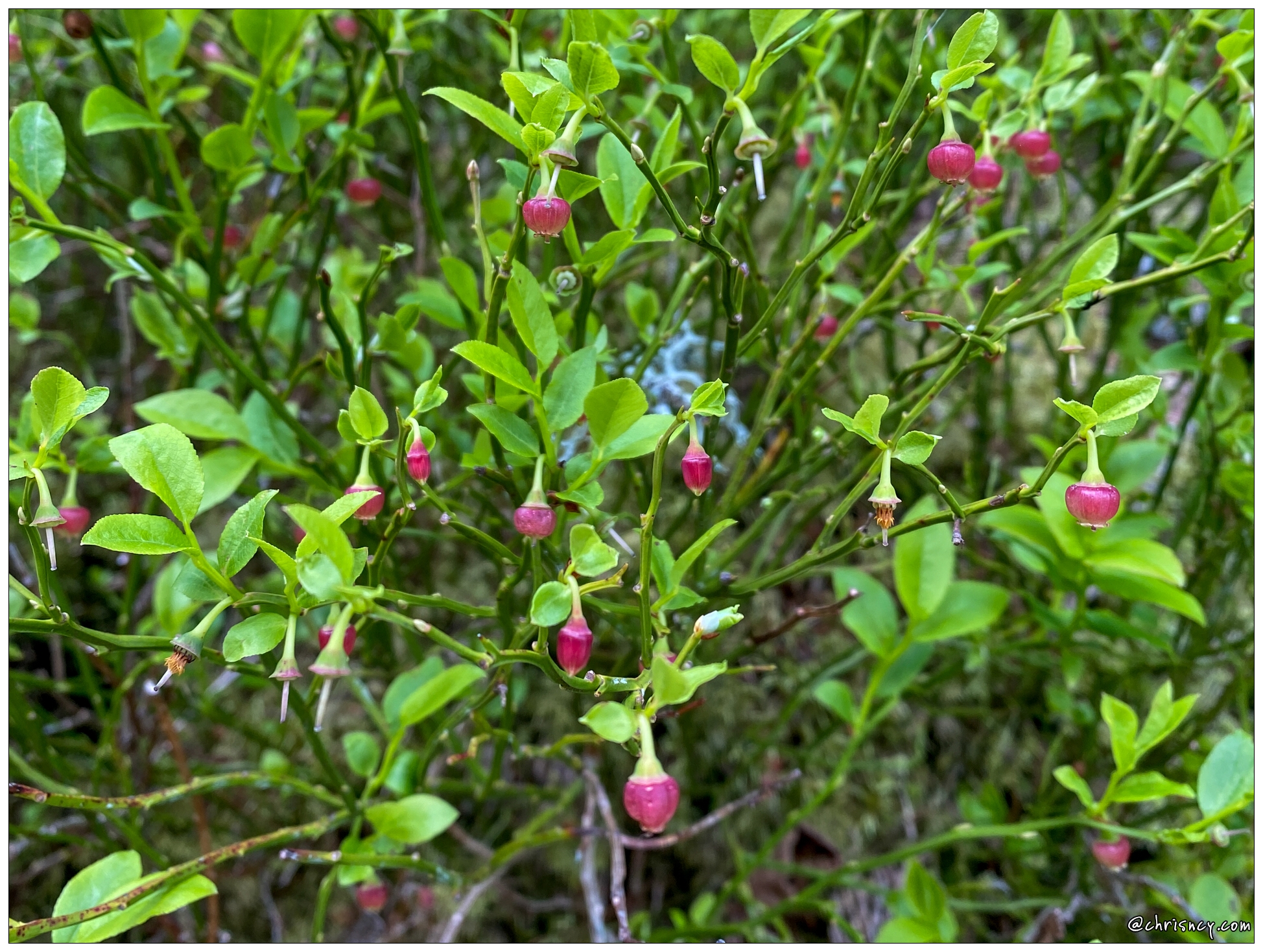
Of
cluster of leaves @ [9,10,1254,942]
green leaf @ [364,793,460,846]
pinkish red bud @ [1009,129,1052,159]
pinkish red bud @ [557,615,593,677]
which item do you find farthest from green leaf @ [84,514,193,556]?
pinkish red bud @ [1009,129,1052,159]

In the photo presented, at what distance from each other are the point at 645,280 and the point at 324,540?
641 mm

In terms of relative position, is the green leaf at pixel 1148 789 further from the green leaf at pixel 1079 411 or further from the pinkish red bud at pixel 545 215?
the pinkish red bud at pixel 545 215

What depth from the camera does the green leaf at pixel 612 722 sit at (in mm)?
431

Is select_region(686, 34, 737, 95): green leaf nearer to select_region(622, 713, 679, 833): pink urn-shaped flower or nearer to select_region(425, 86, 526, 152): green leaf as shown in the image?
select_region(425, 86, 526, 152): green leaf

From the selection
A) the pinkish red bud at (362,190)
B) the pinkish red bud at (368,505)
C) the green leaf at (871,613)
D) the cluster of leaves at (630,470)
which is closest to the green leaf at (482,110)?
the cluster of leaves at (630,470)

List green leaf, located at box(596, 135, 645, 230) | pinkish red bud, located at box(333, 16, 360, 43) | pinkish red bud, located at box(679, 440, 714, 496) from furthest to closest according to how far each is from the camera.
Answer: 1. pinkish red bud, located at box(333, 16, 360, 43)
2. green leaf, located at box(596, 135, 645, 230)
3. pinkish red bud, located at box(679, 440, 714, 496)

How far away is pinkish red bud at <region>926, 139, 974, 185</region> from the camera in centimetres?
53

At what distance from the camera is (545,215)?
0.47 meters

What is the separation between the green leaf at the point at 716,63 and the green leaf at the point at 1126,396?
11.7 inches

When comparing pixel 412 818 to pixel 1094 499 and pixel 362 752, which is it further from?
pixel 1094 499

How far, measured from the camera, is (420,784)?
30.4 inches

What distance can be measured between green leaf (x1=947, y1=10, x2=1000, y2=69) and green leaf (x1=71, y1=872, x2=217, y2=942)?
0.74 m

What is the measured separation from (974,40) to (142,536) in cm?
58

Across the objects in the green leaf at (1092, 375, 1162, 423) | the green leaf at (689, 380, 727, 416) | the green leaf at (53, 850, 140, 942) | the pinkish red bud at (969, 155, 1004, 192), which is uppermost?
the pinkish red bud at (969, 155, 1004, 192)
